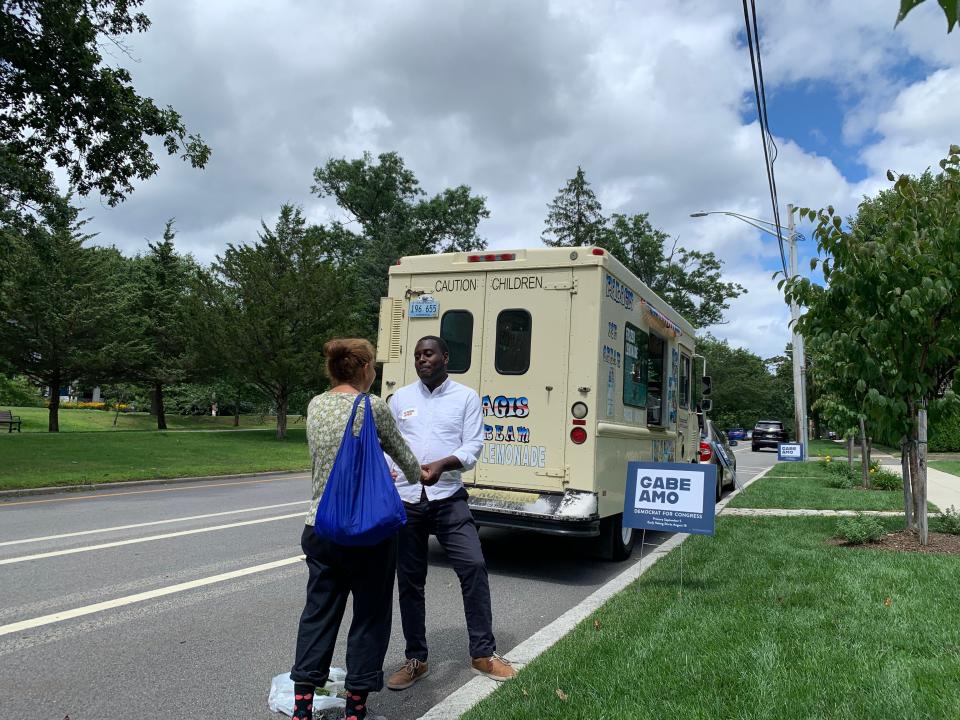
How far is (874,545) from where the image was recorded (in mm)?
7734

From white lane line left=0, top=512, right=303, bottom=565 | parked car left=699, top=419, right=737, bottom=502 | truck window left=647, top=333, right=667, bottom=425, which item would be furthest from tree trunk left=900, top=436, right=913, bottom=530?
white lane line left=0, top=512, right=303, bottom=565

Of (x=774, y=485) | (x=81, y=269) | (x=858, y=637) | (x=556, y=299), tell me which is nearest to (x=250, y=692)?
(x=858, y=637)

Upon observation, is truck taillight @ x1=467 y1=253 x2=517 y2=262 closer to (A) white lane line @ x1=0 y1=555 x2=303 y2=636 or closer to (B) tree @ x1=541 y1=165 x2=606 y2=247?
(A) white lane line @ x1=0 y1=555 x2=303 y2=636

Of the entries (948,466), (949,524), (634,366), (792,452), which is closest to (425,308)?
(634,366)

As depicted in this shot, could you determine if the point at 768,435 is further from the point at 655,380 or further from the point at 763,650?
the point at 763,650

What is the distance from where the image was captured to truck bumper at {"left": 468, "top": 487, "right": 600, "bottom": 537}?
255 inches

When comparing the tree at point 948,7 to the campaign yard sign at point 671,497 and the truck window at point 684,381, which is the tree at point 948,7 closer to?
the campaign yard sign at point 671,497

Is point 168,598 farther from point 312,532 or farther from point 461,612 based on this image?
point 312,532

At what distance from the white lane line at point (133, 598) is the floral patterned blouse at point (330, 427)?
2.96 metres

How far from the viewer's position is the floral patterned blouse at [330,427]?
320 centimetres

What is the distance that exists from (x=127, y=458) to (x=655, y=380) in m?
14.7

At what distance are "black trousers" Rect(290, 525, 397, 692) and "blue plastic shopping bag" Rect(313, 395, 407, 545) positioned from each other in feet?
0.55

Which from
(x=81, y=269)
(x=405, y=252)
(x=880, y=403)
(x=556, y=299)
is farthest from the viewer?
(x=405, y=252)

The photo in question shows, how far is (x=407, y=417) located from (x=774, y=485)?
1337cm
